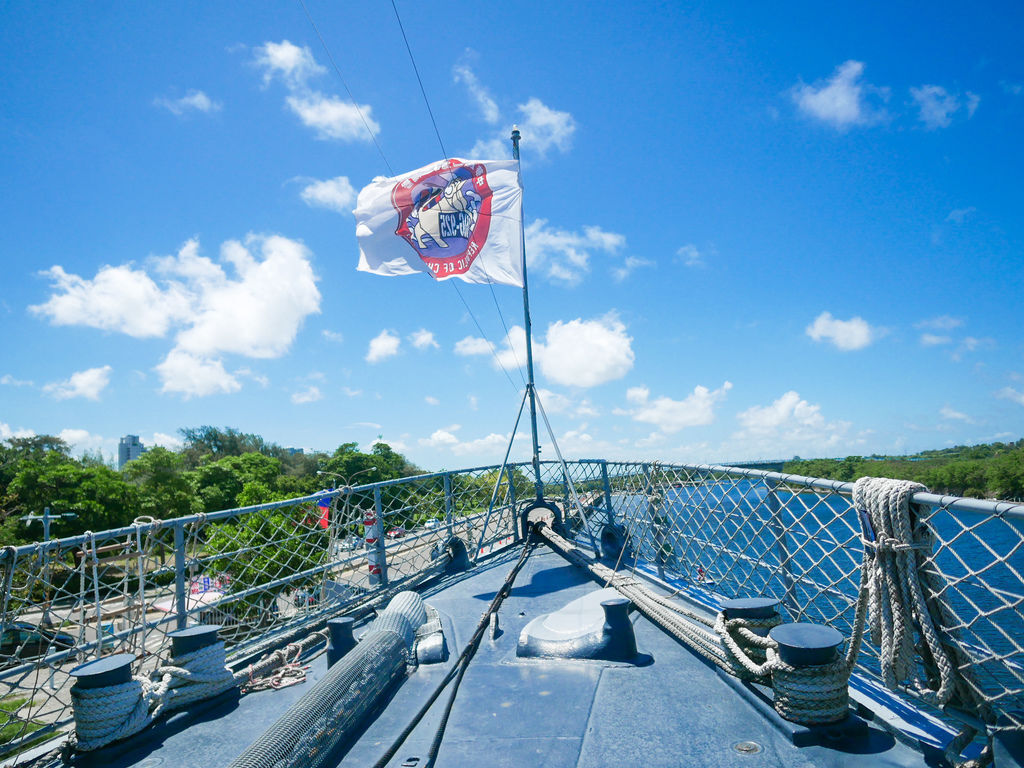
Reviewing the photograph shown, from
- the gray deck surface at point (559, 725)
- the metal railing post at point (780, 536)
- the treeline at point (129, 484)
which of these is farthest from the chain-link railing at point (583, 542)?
the treeline at point (129, 484)

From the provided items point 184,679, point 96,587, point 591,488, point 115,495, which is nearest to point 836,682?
point 184,679

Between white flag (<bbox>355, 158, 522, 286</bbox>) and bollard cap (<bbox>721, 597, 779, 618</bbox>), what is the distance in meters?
5.75

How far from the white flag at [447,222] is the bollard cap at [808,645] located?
20.4 feet

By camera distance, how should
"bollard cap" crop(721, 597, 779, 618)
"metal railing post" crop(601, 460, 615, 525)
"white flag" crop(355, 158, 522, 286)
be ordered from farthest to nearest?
"white flag" crop(355, 158, 522, 286) → "metal railing post" crop(601, 460, 615, 525) → "bollard cap" crop(721, 597, 779, 618)

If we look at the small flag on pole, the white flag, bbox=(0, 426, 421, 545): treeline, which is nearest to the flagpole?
the white flag

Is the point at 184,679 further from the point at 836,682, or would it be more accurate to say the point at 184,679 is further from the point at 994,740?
the point at 994,740

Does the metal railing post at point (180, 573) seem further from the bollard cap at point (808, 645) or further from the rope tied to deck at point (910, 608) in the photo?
the rope tied to deck at point (910, 608)

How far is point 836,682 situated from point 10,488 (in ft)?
146

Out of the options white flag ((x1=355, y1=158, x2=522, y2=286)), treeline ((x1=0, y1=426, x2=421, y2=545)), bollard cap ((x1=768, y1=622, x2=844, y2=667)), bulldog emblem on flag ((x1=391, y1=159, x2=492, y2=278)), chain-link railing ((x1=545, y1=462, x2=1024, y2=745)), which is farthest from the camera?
treeline ((x1=0, y1=426, x2=421, y2=545))

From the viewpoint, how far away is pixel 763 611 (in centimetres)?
325

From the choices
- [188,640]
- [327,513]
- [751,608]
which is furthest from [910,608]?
[327,513]

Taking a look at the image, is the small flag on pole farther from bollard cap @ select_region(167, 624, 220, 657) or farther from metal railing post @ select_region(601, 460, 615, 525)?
metal railing post @ select_region(601, 460, 615, 525)

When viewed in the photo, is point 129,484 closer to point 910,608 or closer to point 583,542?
point 583,542

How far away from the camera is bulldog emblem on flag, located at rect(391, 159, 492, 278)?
28.0ft
